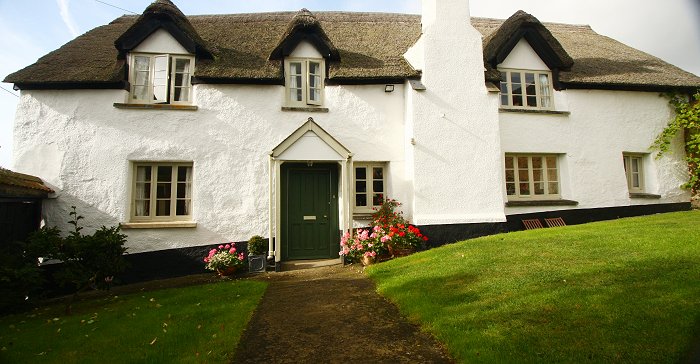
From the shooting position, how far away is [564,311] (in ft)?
13.6

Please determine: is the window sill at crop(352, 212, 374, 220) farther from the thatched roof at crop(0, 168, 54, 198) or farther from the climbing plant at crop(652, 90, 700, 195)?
the climbing plant at crop(652, 90, 700, 195)

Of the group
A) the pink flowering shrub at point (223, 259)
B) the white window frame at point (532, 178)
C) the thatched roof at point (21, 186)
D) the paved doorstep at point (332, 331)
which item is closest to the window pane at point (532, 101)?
the white window frame at point (532, 178)

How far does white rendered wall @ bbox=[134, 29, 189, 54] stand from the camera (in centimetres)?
970

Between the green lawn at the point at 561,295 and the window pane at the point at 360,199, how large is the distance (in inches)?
97.9

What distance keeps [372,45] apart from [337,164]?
438cm

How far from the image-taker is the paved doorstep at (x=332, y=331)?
3.76m

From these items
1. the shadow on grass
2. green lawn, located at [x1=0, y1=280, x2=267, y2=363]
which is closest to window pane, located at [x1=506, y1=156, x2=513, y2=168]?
the shadow on grass

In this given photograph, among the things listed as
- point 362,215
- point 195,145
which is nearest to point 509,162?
point 362,215

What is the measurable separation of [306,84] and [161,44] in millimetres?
4118

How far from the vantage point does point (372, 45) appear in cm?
1144

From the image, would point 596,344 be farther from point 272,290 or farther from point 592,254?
point 272,290

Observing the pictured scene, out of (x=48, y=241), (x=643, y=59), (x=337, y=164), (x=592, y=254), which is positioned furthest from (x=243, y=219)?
(x=643, y=59)

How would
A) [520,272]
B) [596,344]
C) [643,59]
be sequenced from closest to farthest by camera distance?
[596,344], [520,272], [643,59]

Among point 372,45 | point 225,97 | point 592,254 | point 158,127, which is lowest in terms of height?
point 592,254
